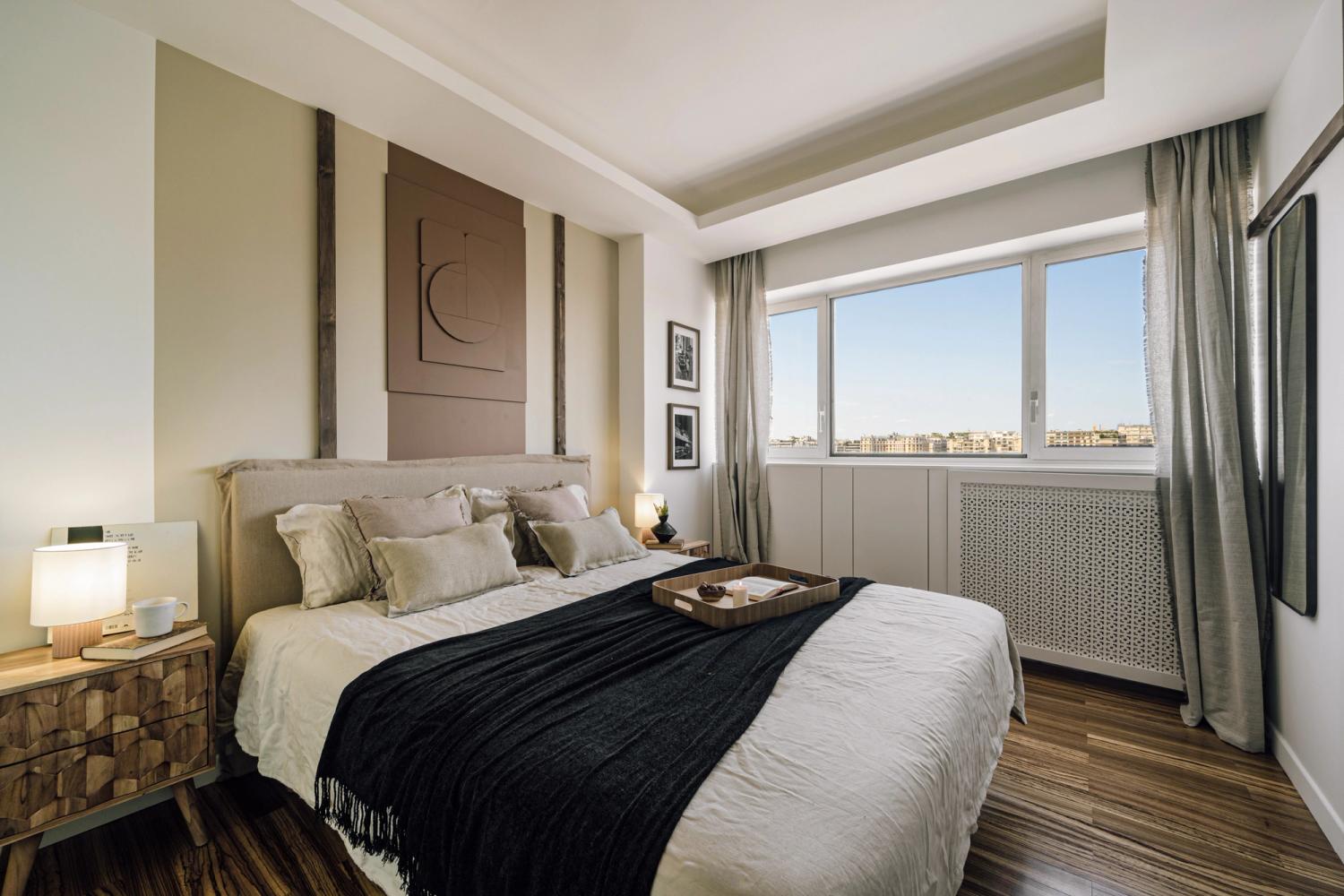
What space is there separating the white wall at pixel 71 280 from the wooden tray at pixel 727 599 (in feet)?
6.17

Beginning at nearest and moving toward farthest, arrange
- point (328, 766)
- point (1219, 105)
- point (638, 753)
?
point (638, 753), point (328, 766), point (1219, 105)

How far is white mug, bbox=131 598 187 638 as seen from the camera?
1.73 meters

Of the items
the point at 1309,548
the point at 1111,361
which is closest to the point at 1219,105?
the point at 1111,361

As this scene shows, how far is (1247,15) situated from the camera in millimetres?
1856

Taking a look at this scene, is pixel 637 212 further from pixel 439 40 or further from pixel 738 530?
pixel 738 530

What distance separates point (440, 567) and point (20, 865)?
1.26m

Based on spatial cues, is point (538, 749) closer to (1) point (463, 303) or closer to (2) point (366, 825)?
(2) point (366, 825)

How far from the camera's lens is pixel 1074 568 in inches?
118

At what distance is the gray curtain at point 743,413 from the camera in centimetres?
415

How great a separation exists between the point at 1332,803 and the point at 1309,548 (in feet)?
2.61

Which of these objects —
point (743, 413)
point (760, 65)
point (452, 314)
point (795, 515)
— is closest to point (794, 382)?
point (743, 413)

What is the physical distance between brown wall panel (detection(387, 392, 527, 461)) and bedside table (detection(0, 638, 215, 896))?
46.3 inches

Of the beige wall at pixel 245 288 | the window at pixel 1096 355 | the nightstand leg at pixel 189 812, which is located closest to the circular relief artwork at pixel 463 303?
the beige wall at pixel 245 288

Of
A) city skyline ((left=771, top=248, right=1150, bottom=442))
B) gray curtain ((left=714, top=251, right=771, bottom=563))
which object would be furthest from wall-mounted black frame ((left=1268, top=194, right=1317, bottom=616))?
gray curtain ((left=714, top=251, right=771, bottom=563))
